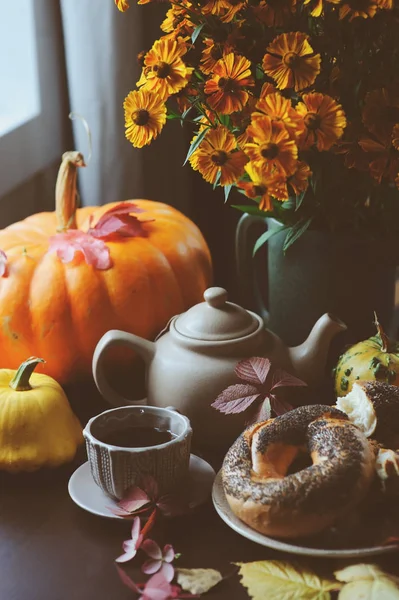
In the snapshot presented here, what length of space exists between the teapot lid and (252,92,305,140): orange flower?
0.78 ft

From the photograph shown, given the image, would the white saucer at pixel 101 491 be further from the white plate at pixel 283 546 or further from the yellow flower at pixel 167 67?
the yellow flower at pixel 167 67

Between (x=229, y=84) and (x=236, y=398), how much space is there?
0.35 m

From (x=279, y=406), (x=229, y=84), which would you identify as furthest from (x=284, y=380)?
(x=229, y=84)

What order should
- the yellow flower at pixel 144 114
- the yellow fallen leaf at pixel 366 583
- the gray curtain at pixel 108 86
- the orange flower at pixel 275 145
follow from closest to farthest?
the yellow fallen leaf at pixel 366 583 < the orange flower at pixel 275 145 < the yellow flower at pixel 144 114 < the gray curtain at pixel 108 86

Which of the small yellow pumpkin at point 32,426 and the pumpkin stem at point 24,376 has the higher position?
the pumpkin stem at point 24,376

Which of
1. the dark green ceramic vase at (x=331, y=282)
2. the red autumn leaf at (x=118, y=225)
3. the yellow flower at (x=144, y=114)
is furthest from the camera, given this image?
the red autumn leaf at (x=118, y=225)

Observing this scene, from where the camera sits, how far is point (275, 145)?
32.4 inches

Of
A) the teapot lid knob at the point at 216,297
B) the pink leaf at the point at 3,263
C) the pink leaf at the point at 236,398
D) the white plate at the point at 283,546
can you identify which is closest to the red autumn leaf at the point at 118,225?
the pink leaf at the point at 3,263

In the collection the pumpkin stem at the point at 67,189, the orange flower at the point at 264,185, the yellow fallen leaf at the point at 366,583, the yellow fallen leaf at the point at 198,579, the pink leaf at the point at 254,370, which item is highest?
the orange flower at the point at 264,185

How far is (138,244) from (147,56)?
32 centimetres

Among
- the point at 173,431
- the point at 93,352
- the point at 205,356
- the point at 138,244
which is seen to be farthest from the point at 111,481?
the point at 138,244

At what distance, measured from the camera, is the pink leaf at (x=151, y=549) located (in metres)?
0.78

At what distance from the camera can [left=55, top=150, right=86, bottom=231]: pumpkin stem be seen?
120 cm

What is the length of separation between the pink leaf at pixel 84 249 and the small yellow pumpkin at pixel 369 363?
34cm
